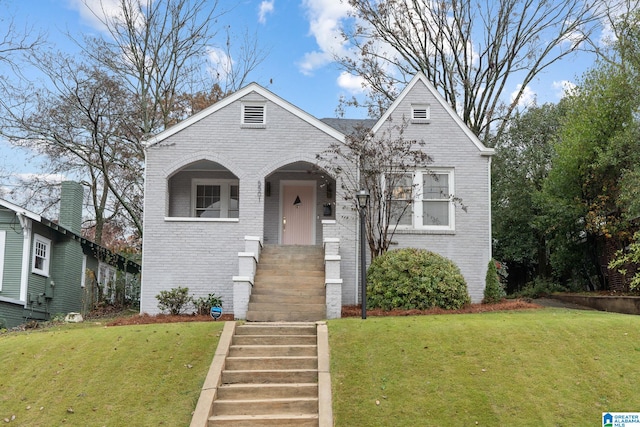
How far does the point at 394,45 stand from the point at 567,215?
43.5 ft

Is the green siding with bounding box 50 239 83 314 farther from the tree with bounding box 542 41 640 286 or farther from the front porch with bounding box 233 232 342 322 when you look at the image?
the tree with bounding box 542 41 640 286

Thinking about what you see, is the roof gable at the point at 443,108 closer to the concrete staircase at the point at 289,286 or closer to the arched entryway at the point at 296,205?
the arched entryway at the point at 296,205

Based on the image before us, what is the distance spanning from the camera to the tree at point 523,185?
22953mm

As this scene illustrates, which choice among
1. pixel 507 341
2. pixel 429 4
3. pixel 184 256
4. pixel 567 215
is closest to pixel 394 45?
pixel 429 4

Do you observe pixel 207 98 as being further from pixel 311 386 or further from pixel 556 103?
pixel 311 386

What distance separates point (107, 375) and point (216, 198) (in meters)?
9.24

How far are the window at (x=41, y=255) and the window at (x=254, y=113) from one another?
7.82 m

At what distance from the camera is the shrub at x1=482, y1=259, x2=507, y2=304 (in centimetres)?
1590

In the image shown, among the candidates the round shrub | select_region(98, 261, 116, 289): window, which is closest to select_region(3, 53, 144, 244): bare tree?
Result: select_region(98, 261, 116, 289): window

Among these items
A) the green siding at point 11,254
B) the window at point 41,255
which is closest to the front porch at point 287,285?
the green siding at point 11,254

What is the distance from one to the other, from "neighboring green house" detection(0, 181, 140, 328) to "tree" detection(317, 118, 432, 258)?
8.83 meters

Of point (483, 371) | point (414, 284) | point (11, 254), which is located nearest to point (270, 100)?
point (414, 284)

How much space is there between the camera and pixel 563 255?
68.2ft

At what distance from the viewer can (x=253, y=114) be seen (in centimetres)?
1655
